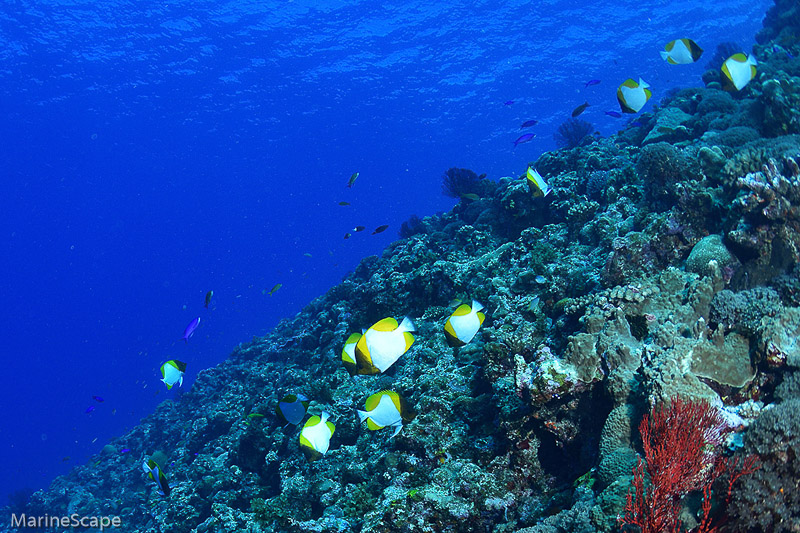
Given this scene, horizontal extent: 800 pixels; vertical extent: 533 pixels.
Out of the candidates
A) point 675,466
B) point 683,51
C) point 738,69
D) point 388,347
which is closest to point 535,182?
point 683,51

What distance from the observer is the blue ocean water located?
35.2m

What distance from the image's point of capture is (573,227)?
8.26m

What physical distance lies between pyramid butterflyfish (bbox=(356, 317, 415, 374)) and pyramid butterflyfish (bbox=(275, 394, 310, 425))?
1999 mm

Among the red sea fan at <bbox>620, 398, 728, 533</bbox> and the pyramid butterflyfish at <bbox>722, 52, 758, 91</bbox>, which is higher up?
the pyramid butterflyfish at <bbox>722, 52, 758, 91</bbox>

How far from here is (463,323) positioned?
10.2ft

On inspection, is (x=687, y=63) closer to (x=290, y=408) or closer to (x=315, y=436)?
(x=315, y=436)

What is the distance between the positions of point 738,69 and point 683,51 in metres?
0.62

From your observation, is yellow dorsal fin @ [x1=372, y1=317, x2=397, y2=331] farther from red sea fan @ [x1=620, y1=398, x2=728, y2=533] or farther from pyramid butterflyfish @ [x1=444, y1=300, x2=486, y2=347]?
red sea fan @ [x1=620, y1=398, x2=728, y2=533]

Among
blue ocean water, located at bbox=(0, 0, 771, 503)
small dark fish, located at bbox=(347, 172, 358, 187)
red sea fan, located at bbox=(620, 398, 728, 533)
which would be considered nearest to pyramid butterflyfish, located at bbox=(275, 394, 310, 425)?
red sea fan, located at bbox=(620, 398, 728, 533)

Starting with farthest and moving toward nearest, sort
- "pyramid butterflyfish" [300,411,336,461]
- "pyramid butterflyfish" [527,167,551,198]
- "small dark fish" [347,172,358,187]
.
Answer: "small dark fish" [347,172,358,187] → "pyramid butterflyfish" [527,167,551,198] → "pyramid butterflyfish" [300,411,336,461]

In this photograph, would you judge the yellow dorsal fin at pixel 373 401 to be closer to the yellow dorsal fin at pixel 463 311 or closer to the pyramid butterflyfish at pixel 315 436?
the pyramid butterflyfish at pixel 315 436

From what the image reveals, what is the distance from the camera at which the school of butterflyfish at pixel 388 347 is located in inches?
111

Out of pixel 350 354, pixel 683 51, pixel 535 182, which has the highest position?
pixel 683 51

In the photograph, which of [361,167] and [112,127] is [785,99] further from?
[361,167]
